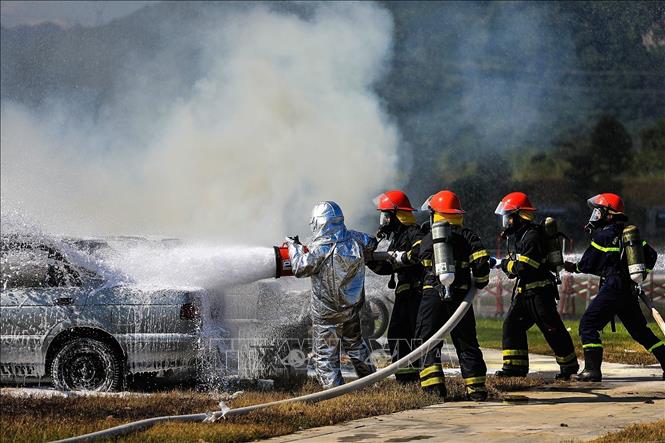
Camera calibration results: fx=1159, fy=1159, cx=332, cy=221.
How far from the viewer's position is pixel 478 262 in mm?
10172

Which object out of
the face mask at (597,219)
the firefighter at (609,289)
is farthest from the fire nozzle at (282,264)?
the face mask at (597,219)

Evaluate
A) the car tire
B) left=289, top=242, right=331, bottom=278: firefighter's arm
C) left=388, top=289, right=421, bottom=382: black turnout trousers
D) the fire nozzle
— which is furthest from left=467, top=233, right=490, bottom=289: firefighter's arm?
the car tire

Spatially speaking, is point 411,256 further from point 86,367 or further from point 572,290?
point 572,290

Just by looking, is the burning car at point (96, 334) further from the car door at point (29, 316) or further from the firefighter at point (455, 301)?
the firefighter at point (455, 301)

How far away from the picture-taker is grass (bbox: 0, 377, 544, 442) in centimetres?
784

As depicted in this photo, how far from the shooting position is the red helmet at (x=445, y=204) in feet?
34.1

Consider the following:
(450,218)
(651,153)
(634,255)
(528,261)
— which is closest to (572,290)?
(528,261)

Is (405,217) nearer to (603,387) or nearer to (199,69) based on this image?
(603,387)

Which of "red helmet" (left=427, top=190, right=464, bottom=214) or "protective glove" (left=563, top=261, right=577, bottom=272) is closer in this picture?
"red helmet" (left=427, top=190, right=464, bottom=214)

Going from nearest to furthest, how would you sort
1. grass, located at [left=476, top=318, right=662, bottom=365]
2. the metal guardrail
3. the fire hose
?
the fire hose → grass, located at [left=476, top=318, right=662, bottom=365] → the metal guardrail

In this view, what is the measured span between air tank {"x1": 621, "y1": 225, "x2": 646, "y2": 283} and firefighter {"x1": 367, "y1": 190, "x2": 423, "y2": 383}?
1.99 m

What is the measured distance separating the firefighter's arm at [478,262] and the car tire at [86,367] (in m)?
3.19

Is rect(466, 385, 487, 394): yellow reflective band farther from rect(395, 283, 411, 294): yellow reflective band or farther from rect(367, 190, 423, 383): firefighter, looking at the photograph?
rect(395, 283, 411, 294): yellow reflective band

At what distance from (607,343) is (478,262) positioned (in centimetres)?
604
